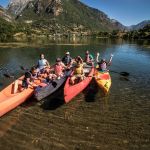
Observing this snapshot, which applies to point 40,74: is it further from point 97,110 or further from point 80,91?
point 97,110

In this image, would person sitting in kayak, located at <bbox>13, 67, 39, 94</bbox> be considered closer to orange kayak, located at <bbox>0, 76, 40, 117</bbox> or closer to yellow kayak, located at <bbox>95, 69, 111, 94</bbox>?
orange kayak, located at <bbox>0, 76, 40, 117</bbox>

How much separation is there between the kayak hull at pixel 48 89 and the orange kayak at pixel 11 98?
0.71 metres

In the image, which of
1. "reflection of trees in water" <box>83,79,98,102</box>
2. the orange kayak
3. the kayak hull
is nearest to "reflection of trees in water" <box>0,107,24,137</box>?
the orange kayak

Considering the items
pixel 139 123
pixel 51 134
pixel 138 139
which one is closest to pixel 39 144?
pixel 51 134

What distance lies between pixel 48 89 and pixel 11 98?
9.47 feet

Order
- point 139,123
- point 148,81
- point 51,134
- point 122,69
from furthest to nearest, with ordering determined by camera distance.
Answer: point 122,69, point 148,81, point 139,123, point 51,134

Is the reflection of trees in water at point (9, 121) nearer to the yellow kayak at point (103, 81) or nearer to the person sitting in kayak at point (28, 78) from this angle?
the person sitting in kayak at point (28, 78)

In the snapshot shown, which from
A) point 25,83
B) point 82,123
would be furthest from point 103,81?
point 82,123

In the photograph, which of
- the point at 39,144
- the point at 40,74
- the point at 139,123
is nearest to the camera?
the point at 39,144

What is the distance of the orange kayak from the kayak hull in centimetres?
71

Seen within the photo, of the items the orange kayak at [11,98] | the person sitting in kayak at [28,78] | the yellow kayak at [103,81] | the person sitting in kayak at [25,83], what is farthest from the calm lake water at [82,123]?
the person sitting in kayak at [28,78]

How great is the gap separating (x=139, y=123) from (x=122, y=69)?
18.8 meters

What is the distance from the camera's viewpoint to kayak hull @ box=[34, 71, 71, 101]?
17150 millimetres

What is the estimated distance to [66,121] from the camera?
1466cm
